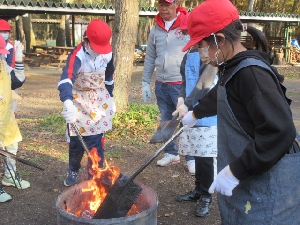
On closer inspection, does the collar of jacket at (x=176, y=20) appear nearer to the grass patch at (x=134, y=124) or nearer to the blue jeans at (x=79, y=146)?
the blue jeans at (x=79, y=146)

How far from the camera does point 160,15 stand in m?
5.04

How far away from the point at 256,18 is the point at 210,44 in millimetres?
18909

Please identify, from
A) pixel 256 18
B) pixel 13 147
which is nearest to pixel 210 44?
pixel 13 147

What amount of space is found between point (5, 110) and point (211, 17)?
2796 mm

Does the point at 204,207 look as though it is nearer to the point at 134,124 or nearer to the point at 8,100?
the point at 8,100

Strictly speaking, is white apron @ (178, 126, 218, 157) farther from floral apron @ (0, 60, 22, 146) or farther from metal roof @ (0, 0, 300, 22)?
metal roof @ (0, 0, 300, 22)

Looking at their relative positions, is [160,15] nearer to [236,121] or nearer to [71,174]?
[71,174]

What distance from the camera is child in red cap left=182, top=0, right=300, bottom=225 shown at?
74.1 inches

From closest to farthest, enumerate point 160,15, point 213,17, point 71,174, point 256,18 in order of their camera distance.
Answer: point 213,17 < point 71,174 < point 160,15 < point 256,18

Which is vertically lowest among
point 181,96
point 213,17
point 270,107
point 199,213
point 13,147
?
point 199,213

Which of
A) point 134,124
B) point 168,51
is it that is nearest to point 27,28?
point 134,124

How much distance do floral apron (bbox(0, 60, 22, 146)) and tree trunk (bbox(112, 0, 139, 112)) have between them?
3442mm

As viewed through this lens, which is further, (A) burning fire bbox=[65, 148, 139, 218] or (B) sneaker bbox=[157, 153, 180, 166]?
(B) sneaker bbox=[157, 153, 180, 166]

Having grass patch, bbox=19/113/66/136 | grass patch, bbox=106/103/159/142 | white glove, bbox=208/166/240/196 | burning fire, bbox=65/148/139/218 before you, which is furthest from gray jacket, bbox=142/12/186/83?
white glove, bbox=208/166/240/196
